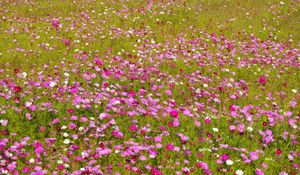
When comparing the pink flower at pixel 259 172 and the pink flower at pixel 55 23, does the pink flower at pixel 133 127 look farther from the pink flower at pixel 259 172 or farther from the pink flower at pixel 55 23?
the pink flower at pixel 55 23

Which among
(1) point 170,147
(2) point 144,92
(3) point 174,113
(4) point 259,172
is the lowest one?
(2) point 144,92

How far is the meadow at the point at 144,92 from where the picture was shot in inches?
214

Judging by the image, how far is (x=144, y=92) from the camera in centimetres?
786

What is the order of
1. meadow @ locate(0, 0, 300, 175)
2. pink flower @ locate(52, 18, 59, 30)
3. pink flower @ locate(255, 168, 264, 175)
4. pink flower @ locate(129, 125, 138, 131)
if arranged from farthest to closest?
pink flower @ locate(52, 18, 59, 30), pink flower @ locate(129, 125, 138, 131), meadow @ locate(0, 0, 300, 175), pink flower @ locate(255, 168, 264, 175)

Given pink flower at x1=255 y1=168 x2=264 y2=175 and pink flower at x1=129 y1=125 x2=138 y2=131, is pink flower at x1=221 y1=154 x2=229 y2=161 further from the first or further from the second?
pink flower at x1=129 y1=125 x2=138 y2=131

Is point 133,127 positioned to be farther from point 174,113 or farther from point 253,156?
point 253,156

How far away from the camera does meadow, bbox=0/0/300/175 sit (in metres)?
5.45

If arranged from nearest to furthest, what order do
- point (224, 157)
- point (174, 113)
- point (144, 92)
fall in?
point (224, 157), point (174, 113), point (144, 92)

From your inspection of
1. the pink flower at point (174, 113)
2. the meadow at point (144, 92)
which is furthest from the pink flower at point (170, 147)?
the pink flower at point (174, 113)

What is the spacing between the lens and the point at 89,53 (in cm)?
1030

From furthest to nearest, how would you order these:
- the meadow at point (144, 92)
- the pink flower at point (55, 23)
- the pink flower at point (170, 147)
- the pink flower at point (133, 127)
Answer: the pink flower at point (55, 23)
the pink flower at point (133, 127)
the pink flower at point (170, 147)
the meadow at point (144, 92)

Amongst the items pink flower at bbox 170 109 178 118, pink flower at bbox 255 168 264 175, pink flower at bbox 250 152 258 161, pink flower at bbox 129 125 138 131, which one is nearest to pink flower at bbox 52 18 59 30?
pink flower at bbox 170 109 178 118

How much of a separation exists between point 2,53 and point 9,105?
4.04 meters

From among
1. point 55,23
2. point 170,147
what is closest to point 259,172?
point 170,147
